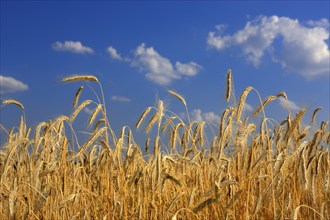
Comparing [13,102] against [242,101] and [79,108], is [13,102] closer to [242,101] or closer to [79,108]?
[79,108]

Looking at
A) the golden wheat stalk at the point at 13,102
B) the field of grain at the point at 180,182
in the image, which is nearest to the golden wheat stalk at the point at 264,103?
the field of grain at the point at 180,182

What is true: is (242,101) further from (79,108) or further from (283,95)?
(79,108)

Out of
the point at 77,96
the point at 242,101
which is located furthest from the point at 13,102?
the point at 242,101

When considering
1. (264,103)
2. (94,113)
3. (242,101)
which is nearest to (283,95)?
(264,103)

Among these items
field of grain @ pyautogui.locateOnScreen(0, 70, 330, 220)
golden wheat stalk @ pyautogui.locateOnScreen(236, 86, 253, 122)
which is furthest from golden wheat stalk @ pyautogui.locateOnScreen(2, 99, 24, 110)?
golden wheat stalk @ pyautogui.locateOnScreen(236, 86, 253, 122)

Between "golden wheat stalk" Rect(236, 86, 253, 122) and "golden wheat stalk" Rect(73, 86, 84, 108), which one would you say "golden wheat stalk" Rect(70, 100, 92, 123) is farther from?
"golden wheat stalk" Rect(236, 86, 253, 122)

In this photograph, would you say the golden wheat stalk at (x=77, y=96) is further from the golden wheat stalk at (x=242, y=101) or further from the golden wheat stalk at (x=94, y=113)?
the golden wheat stalk at (x=242, y=101)

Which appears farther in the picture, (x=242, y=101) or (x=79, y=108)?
(x=79, y=108)

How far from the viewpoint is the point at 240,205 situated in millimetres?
3363

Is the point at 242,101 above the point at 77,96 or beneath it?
beneath

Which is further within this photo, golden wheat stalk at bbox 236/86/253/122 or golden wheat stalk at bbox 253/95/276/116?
golden wheat stalk at bbox 253/95/276/116

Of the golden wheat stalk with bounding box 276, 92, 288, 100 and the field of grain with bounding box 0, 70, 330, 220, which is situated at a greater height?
the golden wheat stalk with bounding box 276, 92, 288, 100

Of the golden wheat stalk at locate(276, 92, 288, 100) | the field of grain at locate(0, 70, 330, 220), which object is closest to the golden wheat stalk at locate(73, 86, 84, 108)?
the field of grain at locate(0, 70, 330, 220)

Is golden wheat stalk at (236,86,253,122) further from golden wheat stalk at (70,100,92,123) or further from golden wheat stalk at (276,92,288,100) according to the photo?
golden wheat stalk at (70,100,92,123)
